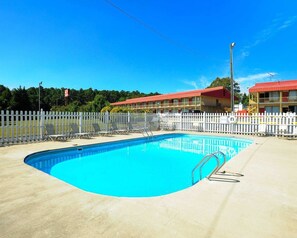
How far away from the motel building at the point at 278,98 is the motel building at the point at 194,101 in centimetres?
949

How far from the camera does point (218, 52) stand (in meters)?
25.0

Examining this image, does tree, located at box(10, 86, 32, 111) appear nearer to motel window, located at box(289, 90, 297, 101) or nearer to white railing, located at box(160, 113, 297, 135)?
white railing, located at box(160, 113, 297, 135)

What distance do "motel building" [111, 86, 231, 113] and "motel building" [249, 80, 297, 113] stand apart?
949 centimetres

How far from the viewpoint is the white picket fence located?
32.6ft

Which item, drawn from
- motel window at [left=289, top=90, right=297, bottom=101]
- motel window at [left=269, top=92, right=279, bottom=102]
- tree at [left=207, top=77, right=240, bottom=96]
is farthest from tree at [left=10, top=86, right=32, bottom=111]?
motel window at [left=289, top=90, right=297, bottom=101]

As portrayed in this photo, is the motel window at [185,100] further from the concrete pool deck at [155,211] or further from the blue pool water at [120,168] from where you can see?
the concrete pool deck at [155,211]

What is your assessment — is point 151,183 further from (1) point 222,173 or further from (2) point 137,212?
(2) point 137,212

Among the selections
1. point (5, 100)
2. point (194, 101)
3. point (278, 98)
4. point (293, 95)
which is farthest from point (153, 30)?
point (5, 100)

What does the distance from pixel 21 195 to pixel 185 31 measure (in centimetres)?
2025

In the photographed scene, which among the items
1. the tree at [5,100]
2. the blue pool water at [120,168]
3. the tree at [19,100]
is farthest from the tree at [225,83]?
the tree at [5,100]

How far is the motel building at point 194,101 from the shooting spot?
40.9m

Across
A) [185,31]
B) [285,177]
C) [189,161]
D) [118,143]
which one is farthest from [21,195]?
[185,31]

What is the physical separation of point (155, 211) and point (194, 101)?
41.1 meters

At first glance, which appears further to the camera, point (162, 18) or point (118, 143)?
point (162, 18)
